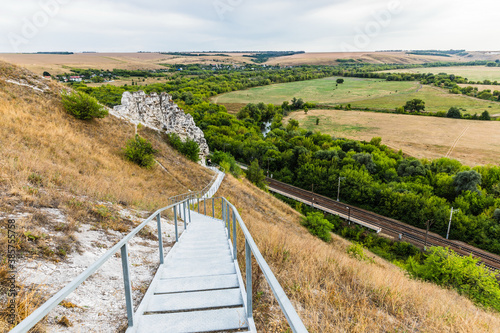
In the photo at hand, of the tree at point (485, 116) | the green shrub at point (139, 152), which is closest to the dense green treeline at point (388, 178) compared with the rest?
the green shrub at point (139, 152)

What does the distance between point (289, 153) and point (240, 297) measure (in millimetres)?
55272

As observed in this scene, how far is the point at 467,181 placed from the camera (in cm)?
4038

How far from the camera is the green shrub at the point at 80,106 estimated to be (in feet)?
71.1

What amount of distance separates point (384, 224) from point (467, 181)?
51.9ft

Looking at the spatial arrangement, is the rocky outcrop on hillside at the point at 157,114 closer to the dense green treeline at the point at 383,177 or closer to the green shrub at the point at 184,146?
the green shrub at the point at 184,146

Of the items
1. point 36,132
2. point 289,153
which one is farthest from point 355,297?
point 289,153

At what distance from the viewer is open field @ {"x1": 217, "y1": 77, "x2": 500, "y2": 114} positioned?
4031 inches

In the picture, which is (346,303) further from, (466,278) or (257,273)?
(466,278)

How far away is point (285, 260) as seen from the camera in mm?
6246

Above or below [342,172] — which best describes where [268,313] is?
above

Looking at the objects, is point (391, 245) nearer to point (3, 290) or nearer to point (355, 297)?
point (355, 297)

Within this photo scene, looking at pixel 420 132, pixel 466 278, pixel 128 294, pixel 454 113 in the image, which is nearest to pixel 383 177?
pixel 466 278

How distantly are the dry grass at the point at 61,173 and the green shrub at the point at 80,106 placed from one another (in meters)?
0.68

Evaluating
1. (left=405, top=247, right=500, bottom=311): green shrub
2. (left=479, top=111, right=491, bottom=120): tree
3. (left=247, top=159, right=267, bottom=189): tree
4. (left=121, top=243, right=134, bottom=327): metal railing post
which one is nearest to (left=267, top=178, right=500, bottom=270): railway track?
(left=247, top=159, right=267, bottom=189): tree
